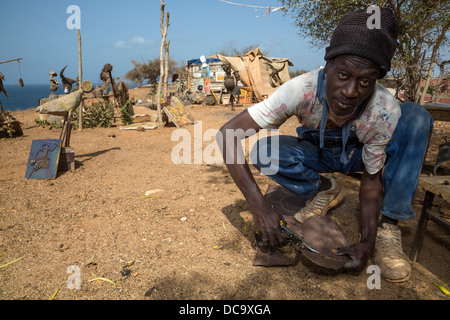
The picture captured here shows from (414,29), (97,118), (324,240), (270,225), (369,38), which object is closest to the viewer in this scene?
(369,38)

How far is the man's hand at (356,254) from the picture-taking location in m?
1.62

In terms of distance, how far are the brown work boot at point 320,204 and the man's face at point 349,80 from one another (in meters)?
0.91

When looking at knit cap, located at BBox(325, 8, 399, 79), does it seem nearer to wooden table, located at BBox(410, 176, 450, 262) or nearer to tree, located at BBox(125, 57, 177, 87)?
wooden table, located at BBox(410, 176, 450, 262)

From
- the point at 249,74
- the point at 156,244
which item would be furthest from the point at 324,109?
the point at 249,74

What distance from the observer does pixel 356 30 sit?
4.69 feet

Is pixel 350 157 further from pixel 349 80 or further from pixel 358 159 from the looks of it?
pixel 349 80

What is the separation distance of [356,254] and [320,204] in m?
0.65

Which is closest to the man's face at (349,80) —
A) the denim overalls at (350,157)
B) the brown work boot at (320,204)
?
the denim overalls at (350,157)

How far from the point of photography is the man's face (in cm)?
142

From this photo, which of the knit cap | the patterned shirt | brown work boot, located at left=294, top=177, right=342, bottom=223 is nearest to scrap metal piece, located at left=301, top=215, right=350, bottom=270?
brown work boot, located at left=294, top=177, right=342, bottom=223

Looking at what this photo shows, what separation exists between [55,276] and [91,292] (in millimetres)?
297

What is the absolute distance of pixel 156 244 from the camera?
78.2 inches

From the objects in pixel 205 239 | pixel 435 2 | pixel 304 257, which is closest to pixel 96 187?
pixel 205 239

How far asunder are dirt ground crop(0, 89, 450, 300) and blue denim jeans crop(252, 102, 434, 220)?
43 cm
